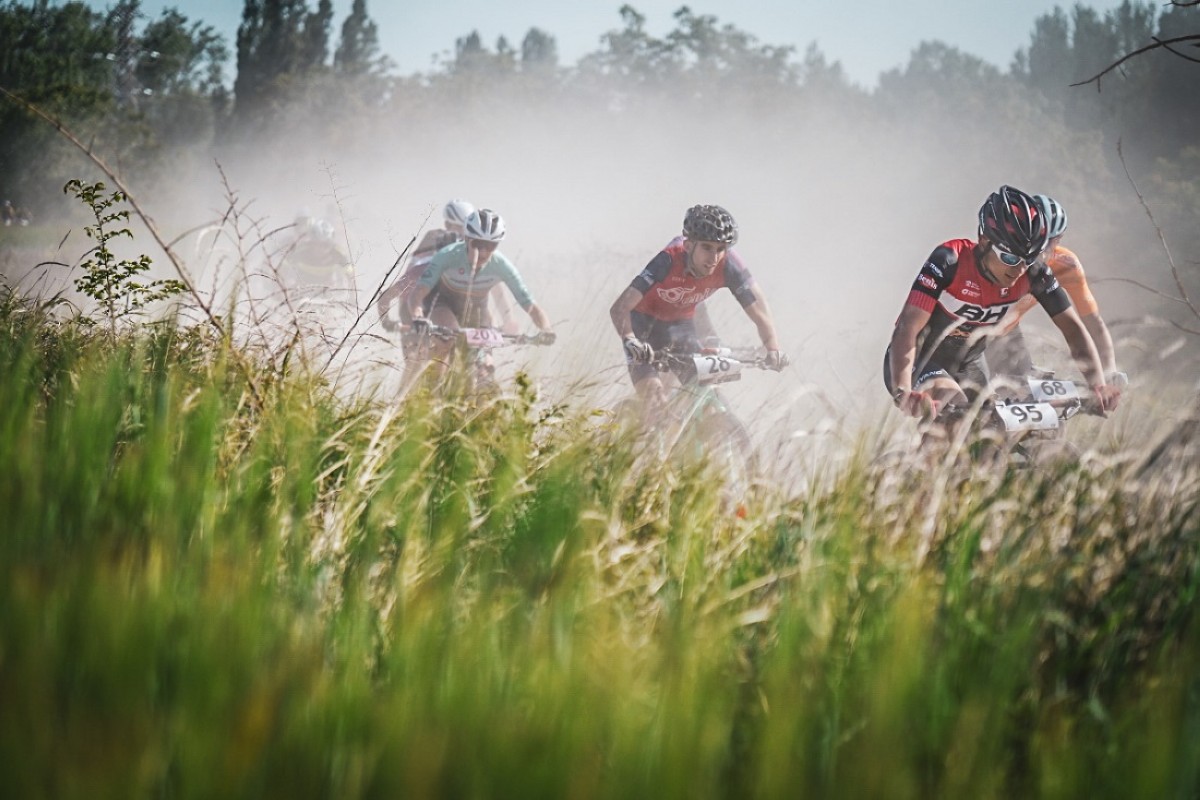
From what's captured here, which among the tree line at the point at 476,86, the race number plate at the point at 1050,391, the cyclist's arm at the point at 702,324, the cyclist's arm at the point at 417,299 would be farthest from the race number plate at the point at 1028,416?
the tree line at the point at 476,86

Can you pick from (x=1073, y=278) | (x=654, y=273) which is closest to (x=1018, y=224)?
(x=1073, y=278)

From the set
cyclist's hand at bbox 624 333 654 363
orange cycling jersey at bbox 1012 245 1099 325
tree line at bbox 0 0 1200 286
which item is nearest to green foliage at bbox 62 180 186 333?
cyclist's hand at bbox 624 333 654 363

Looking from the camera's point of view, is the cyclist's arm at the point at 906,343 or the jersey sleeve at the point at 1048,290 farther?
the jersey sleeve at the point at 1048,290

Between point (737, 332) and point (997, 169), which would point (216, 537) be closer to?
point (737, 332)

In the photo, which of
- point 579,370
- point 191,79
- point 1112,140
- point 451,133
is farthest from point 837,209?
point 191,79

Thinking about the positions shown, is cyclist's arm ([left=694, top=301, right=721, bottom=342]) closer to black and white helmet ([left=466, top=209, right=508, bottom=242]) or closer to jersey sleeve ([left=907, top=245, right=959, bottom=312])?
black and white helmet ([left=466, top=209, right=508, bottom=242])

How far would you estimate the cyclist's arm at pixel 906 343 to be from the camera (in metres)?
6.00

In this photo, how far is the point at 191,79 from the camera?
9756cm

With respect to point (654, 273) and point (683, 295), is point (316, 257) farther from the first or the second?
point (654, 273)

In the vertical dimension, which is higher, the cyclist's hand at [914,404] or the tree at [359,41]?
the tree at [359,41]

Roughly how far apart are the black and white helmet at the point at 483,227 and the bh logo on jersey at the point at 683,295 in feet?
5.49

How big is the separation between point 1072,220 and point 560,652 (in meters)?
42.6

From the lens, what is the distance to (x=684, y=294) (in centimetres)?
817

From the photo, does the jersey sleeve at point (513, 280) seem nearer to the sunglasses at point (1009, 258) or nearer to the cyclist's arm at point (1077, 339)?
the sunglasses at point (1009, 258)
